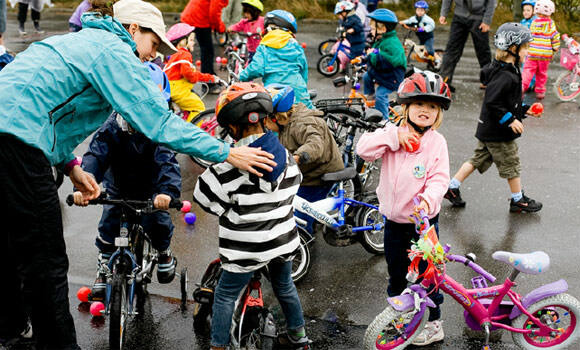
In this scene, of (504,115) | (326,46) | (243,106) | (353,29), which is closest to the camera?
(243,106)

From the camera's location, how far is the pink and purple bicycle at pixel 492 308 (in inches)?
152

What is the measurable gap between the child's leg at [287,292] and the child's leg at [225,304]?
177mm

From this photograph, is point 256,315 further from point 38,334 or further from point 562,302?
point 562,302

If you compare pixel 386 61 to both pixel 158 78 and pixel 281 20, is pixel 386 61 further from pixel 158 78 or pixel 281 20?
pixel 158 78

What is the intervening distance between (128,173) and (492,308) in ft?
8.44

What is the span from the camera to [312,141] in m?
4.96

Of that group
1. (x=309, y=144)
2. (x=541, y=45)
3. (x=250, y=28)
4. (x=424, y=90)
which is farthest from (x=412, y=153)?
(x=250, y=28)

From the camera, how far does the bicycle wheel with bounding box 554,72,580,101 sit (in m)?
10.5

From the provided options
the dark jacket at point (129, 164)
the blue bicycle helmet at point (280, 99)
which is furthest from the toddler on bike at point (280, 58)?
the dark jacket at point (129, 164)

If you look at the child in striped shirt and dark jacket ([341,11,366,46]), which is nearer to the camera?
the child in striped shirt

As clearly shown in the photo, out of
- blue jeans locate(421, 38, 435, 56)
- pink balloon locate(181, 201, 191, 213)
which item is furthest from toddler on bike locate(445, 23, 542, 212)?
blue jeans locate(421, 38, 435, 56)

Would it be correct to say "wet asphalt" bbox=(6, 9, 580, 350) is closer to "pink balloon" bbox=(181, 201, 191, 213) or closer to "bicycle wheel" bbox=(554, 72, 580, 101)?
"pink balloon" bbox=(181, 201, 191, 213)

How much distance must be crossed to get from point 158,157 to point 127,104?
1159 millimetres

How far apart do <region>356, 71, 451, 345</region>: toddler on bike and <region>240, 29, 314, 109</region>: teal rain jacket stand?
111 inches
